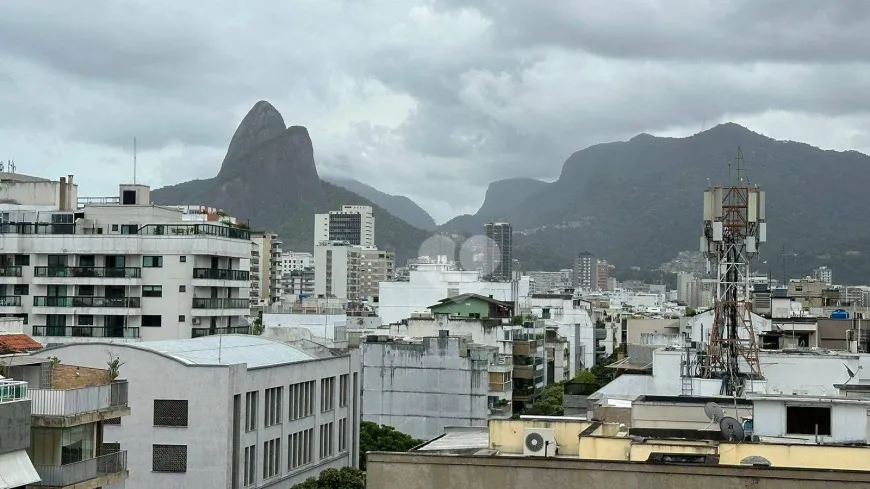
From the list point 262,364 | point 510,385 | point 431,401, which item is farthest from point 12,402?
point 510,385

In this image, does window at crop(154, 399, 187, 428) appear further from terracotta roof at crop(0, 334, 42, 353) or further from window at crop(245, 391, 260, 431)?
terracotta roof at crop(0, 334, 42, 353)

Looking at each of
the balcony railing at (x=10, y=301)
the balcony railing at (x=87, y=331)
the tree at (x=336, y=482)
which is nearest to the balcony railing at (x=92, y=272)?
the balcony railing at (x=10, y=301)

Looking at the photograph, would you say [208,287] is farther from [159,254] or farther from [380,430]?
[380,430]

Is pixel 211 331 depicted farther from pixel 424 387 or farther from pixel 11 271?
pixel 424 387

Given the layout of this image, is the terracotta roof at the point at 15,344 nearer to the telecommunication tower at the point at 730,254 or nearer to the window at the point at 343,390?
the window at the point at 343,390

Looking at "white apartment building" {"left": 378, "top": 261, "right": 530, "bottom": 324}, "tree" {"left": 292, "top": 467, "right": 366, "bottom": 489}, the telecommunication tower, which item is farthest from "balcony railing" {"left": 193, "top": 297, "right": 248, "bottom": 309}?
"white apartment building" {"left": 378, "top": 261, "right": 530, "bottom": 324}
